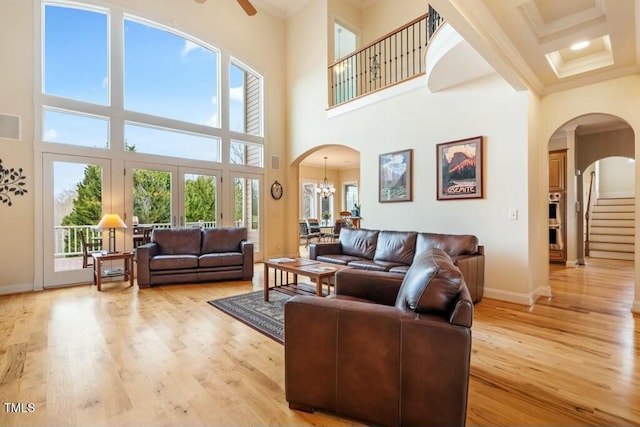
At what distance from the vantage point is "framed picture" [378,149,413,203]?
16.1ft

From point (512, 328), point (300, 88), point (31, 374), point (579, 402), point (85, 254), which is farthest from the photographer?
point (300, 88)

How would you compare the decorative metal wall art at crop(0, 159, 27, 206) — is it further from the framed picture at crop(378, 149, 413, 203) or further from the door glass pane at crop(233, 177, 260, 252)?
the framed picture at crop(378, 149, 413, 203)

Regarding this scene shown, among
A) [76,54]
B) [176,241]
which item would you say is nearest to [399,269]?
[176,241]

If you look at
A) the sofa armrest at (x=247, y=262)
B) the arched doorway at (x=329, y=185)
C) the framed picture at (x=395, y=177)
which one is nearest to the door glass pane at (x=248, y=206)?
the sofa armrest at (x=247, y=262)

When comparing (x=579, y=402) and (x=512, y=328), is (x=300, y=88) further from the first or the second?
(x=579, y=402)

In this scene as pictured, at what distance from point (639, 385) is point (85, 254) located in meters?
6.47

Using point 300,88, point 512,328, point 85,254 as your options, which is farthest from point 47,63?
point 512,328

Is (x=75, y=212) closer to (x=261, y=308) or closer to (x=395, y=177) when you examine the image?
(x=261, y=308)

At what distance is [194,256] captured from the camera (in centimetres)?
489

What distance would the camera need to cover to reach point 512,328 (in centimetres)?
297

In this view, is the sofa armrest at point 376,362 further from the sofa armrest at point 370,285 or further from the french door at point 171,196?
the french door at point 171,196

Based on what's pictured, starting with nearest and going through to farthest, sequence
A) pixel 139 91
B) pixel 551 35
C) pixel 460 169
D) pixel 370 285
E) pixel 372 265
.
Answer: pixel 370 285
pixel 551 35
pixel 372 265
pixel 460 169
pixel 139 91

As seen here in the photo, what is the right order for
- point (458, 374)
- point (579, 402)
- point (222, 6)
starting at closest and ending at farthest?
point (458, 374) < point (579, 402) < point (222, 6)

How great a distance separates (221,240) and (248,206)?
1.67m
